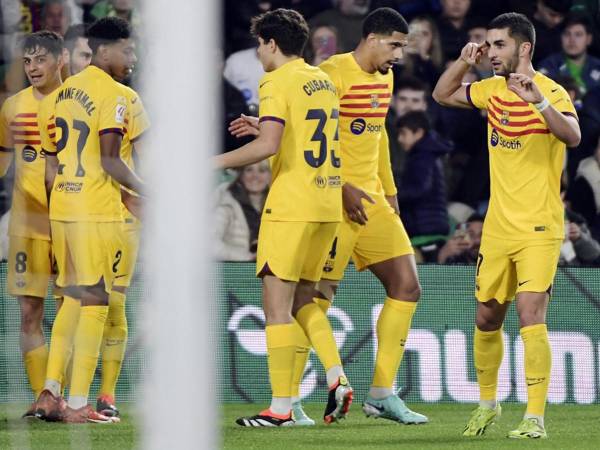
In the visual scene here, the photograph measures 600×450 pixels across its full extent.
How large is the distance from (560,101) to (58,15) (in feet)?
8.00

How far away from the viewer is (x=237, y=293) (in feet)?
29.3

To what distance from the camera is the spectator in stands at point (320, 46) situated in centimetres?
1059

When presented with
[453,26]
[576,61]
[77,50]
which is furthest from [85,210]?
[576,61]

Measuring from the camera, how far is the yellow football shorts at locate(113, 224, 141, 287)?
670 centimetres

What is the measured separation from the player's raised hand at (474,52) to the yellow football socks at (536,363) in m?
1.26

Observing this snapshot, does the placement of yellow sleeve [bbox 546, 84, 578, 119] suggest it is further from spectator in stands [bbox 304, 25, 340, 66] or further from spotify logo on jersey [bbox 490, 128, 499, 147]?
spectator in stands [bbox 304, 25, 340, 66]

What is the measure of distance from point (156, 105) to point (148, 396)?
27.4 inches

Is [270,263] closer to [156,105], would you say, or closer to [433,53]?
[156,105]

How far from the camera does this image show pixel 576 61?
11.1 metres

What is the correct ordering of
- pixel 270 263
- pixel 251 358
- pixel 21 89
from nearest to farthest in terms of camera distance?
pixel 270 263, pixel 21 89, pixel 251 358

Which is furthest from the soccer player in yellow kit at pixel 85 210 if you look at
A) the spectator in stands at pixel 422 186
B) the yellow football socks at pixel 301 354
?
the spectator in stands at pixel 422 186

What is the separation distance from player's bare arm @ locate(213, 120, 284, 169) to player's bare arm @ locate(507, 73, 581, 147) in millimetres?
1061

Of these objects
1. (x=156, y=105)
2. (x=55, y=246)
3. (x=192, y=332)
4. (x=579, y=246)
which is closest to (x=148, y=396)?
(x=192, y=332)

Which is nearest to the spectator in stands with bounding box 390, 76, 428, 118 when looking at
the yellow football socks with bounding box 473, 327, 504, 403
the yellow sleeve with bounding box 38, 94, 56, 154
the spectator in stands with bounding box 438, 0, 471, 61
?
the spectator in stands with bounding box 438, 0, 471, 61
